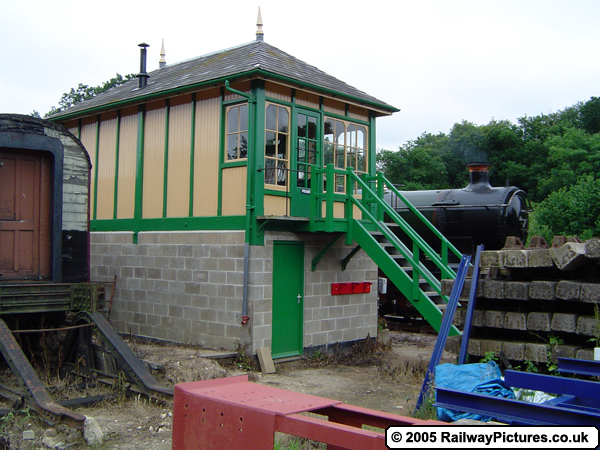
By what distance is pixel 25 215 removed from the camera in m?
9.13

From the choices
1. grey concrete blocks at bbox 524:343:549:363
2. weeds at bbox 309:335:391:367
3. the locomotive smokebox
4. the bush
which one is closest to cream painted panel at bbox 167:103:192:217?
weeds at bbox 309:335:391:367

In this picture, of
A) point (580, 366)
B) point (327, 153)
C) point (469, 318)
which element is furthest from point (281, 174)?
point (580, 366)

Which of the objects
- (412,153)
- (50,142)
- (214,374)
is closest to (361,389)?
(214,374)

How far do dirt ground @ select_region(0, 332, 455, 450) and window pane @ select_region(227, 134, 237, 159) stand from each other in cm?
364

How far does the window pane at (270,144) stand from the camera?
10.8 metres

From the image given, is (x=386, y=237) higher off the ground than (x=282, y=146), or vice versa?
(x=282, y=146)

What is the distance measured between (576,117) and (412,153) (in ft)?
49.1

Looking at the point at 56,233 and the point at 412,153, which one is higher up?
the point at 412,153

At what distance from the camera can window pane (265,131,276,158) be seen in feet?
35.5

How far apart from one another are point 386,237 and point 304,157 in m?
2.37

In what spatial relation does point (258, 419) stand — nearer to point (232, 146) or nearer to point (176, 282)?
point (232, 146)

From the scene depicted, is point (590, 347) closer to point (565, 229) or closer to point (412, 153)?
point (565, 229)

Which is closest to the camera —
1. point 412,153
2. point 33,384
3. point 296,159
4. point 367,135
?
point 33,384

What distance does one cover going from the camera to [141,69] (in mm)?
14008
